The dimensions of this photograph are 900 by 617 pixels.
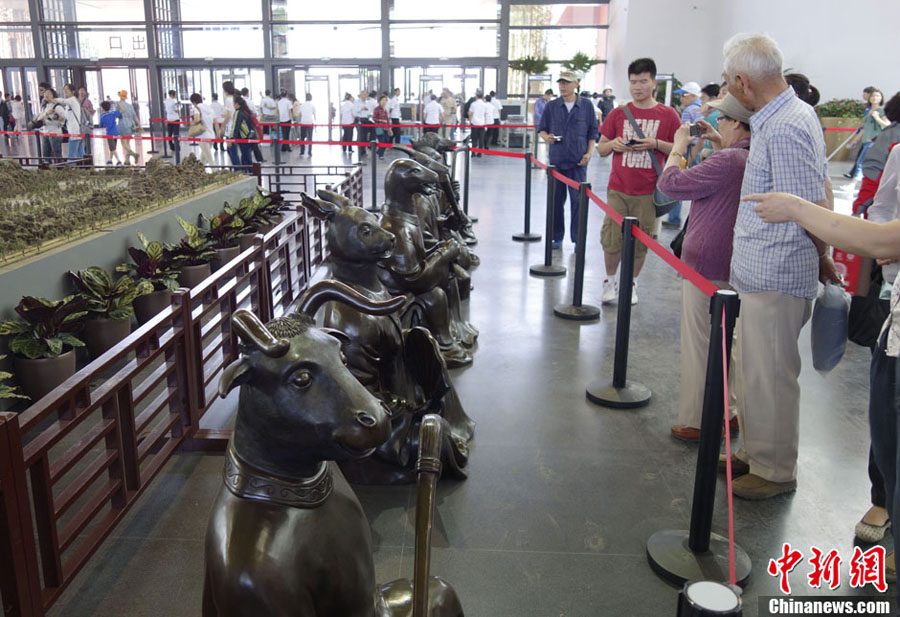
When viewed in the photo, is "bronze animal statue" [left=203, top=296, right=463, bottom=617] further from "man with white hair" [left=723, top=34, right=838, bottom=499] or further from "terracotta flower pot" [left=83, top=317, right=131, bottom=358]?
"terracotta flower pot" [left=83, top=317, right=131, bottom=358]

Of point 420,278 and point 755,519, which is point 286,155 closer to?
point 420,278

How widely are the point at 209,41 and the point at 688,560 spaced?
28301mm

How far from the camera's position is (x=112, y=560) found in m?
3.02

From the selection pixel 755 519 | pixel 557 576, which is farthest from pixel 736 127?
pixel 557 576

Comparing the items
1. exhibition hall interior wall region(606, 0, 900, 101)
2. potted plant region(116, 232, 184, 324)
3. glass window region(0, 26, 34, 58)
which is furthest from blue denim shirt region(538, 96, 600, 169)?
glass window region(0, 26, 34, 58)

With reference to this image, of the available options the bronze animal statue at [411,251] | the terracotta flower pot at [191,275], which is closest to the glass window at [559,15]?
the terracotta flower pot at [191,275]

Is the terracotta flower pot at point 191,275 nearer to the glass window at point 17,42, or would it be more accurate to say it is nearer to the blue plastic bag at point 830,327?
the blue plastic bag at point 830,327

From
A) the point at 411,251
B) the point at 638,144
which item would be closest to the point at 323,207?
the point at 411,251

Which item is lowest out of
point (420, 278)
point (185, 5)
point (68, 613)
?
point (68, 613)

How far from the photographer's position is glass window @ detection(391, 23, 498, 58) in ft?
89.0

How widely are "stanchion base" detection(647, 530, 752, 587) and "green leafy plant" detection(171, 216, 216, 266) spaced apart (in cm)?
512

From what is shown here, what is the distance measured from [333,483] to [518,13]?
30.0m

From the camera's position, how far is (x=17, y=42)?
27266 millimetres

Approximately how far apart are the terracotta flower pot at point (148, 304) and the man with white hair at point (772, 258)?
4.48 metres
